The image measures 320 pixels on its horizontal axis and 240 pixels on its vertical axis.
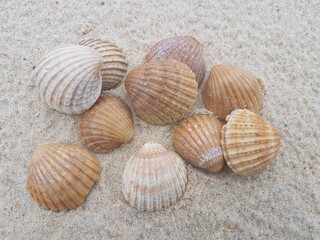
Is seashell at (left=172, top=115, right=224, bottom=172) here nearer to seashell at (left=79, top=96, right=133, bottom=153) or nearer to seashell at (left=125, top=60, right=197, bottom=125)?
seashell at (left=125, top=60, right=197, bottom=125)

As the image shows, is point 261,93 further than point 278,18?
No

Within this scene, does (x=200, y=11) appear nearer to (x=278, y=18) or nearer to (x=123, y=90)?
(x=278, y=18)

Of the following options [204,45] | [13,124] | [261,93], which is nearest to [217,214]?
[261,93]

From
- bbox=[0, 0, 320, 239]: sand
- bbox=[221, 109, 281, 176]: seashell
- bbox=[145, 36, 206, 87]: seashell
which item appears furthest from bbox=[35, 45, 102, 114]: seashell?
bbox=[221, 109, 281, 176]: seashell

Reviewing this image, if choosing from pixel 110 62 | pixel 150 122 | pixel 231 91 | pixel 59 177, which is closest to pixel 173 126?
pixel 150 122

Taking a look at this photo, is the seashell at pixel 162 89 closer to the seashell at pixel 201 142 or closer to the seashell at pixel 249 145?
the seashell at pixel 201 142

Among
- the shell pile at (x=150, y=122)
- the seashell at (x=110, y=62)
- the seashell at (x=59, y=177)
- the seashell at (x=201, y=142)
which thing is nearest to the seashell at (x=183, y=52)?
the shell pile at (x=150, y=122)

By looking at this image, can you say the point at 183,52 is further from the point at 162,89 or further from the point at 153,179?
the point at 153,179
